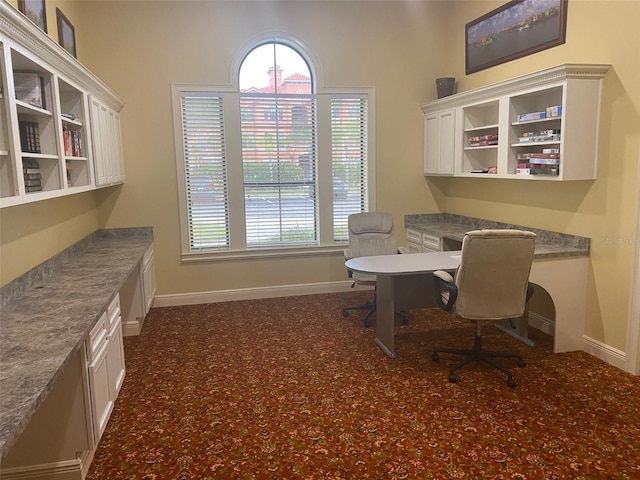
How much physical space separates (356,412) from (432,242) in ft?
8.79

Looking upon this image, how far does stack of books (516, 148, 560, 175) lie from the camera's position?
362 cm

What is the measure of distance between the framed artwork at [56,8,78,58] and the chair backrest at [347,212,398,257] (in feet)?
10.1

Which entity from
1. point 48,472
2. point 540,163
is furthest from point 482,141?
point 48,472

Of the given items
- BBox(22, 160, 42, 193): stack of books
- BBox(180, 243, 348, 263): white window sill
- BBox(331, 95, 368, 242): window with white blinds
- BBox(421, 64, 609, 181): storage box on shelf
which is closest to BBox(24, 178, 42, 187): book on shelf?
BBox(22, 160, 42, 193): stack of books

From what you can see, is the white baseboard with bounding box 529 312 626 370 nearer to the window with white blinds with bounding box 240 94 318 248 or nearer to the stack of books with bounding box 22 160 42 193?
the window with white blinds with bounding box 240 94 318 248

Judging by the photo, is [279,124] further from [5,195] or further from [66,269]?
[5,195]

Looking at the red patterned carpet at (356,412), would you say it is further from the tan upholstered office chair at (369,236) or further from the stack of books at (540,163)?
the stack of books at (540,163)

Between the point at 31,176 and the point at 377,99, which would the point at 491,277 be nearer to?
the point at 31,176

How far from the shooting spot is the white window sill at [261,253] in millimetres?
5289

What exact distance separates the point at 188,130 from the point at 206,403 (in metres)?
3.16

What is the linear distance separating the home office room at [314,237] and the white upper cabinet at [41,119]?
0.02 metres

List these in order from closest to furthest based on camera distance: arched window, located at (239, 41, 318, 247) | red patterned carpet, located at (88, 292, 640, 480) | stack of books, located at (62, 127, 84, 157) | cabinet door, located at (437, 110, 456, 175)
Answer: red patterned carpet, located at (88, 292, 640, 480), stack of books, located at (62, 127, 84, 157), cabinet door, located at (437, 110, 456, 175), arched window, located at (239, 41, 318, 247)

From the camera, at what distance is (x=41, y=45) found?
2.48 metres

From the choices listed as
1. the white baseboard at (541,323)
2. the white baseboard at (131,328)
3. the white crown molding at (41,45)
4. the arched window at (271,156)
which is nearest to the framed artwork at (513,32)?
the arched window at (271,156)
